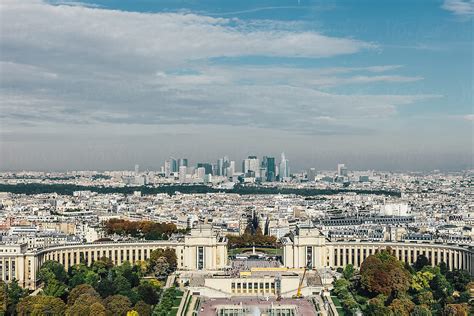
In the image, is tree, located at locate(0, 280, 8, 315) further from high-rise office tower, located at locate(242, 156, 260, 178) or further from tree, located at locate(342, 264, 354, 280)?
high-rise office tower, located at locate(242, 156, 260, 178)

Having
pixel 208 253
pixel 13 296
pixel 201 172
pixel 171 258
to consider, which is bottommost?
pixel 13 296

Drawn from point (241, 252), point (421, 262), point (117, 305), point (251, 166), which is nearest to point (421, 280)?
point (421, 262)

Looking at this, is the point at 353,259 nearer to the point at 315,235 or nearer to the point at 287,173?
the point at 315,235

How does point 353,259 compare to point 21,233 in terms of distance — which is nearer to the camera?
point 353,259

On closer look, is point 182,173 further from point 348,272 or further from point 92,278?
point 92,278

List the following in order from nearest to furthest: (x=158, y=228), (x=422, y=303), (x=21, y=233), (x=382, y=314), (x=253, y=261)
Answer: (x=382, y=314) → (x=422, y=303) → (x=253, y=261) → (x=21, y=233) → (x=158, y=228)

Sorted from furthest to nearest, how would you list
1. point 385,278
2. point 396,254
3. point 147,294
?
point 396,254 < point 385,278 < point 147,294

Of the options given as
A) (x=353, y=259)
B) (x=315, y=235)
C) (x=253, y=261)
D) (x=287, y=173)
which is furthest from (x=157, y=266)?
(x=287, y=173)
